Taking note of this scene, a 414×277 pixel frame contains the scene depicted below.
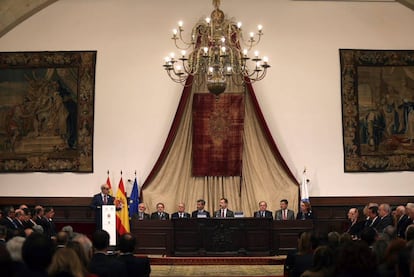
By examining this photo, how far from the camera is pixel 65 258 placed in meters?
3.50

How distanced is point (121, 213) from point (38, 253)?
8770 millimetres

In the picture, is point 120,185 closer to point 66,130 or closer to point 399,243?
point 66,130

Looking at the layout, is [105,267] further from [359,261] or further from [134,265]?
[359,261]

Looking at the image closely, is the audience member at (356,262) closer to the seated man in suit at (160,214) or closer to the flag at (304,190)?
the seated man in suit at (160,214)

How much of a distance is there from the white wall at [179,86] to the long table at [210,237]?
1852 millimetres

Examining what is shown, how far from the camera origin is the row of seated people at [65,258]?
3.46 meters

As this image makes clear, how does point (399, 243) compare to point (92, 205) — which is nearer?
point (399, 243)

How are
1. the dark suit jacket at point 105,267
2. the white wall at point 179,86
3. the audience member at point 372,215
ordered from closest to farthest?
the dark suit jacket at point 105,267
the audience member at point 372,215
the white wall at point 179,86

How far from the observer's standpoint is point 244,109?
43.8ft

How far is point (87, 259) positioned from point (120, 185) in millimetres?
8477

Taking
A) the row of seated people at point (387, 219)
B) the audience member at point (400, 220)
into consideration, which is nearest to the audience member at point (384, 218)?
the row of seated people at point (387, 219)

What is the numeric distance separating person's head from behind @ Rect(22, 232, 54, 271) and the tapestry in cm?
969

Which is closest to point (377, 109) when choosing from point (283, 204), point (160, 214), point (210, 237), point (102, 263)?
point (283, 204)

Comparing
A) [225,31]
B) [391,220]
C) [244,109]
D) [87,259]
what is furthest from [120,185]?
[87,259]
